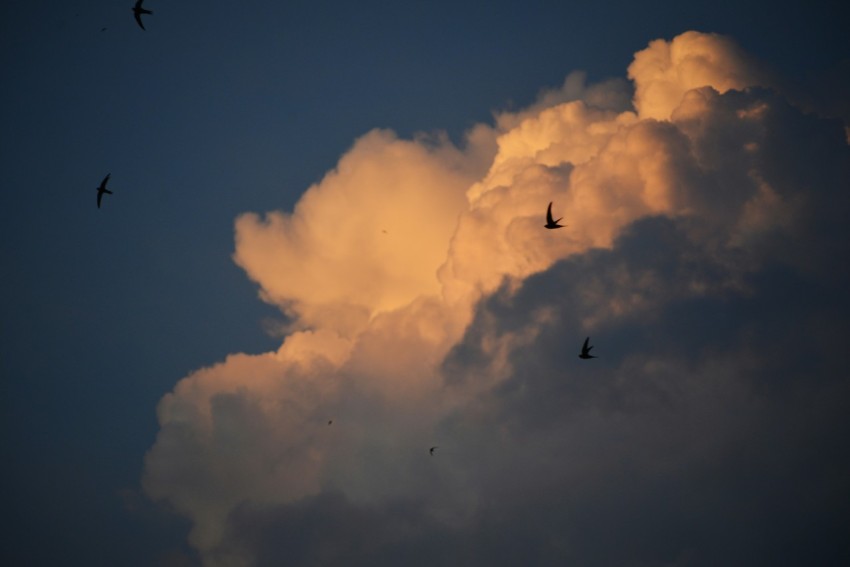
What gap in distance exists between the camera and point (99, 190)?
292ft

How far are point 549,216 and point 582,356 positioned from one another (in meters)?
14.4

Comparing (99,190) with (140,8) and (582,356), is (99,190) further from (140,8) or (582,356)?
(582,356)

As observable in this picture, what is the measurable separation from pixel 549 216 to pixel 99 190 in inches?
1642

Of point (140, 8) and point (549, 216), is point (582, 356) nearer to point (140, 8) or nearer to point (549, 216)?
point (549, 216)

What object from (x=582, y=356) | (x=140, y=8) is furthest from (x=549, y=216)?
(x=140, y=8)

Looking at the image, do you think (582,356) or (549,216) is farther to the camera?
(582,356)

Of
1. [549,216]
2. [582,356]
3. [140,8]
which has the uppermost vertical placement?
[140,8]

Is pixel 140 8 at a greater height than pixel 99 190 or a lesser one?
greater

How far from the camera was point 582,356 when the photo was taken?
8881cm

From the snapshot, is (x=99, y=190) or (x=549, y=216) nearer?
(x=549, y=216)

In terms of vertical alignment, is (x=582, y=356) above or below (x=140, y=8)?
below

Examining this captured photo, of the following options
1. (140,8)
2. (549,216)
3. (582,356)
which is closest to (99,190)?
(140,8)

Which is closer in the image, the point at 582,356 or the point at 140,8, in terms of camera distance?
the point at 140,8

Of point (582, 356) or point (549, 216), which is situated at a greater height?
point (549, 216)
